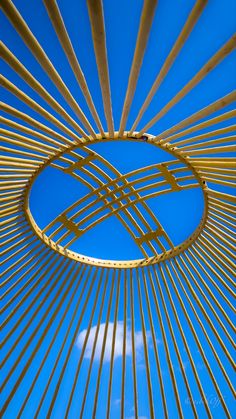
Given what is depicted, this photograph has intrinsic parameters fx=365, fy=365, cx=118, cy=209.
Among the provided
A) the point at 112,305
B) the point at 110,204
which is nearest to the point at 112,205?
the point at 110,204

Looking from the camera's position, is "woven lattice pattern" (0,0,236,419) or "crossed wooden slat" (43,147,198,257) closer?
"crossed wooden slat" (43,147,198,257)

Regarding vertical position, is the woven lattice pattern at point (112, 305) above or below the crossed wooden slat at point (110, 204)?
below

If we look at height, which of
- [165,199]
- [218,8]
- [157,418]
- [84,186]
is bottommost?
[157,418]

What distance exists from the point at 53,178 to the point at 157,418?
552 cm

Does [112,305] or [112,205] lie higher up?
[112,205]

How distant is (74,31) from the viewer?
4.46 m

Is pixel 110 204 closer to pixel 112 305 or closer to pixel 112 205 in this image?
pixel 112 205

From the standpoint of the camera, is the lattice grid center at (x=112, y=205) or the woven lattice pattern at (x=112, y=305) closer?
the lattice grid center at (x=112, y=205)


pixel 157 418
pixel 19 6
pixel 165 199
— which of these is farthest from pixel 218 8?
pixel 157 418

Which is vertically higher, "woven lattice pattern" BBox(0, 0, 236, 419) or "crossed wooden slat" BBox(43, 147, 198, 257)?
"crossed wooden slat" BBox(43, 147, 198, 257)

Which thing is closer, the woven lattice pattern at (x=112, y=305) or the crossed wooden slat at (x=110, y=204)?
the crossed wooden slat at (x=110, y=204)

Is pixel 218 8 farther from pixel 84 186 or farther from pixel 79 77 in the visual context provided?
pixel 84 186

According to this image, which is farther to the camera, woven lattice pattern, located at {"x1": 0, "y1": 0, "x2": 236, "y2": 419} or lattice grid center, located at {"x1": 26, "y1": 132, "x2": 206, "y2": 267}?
woven lattice pattern, located at {"x1": 0, "y1": 0, "x2": 236, "y2": 419}

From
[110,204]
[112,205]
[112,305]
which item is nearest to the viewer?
[110,204]
